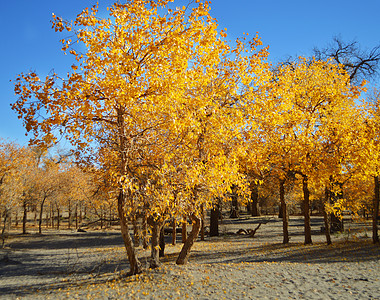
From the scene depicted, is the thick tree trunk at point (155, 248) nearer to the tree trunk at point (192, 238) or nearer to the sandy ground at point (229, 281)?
the sandy ground at point (229, 281)

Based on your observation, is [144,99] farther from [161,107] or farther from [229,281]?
[229,281]

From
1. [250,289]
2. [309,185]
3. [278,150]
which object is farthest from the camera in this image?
[309,185]

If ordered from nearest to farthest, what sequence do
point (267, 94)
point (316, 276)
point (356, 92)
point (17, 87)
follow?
point (17, 87)
point (316, 276)
point (267, 94)
point (356, 92)

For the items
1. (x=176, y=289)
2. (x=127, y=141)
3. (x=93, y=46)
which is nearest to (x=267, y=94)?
(x=127, y=141)

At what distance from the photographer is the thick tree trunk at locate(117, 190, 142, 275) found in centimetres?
789

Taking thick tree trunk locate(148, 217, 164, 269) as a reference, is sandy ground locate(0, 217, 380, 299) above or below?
below

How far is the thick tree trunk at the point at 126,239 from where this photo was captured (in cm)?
789

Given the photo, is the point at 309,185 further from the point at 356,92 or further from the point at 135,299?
the point at 135,299

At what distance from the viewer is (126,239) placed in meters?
8.33

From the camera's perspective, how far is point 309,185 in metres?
14.0

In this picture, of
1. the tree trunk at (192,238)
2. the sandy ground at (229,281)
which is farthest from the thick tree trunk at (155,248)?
the tree trunk at (192,238)

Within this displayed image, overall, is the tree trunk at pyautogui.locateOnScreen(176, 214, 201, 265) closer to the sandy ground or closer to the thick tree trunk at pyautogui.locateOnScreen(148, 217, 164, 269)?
the sandy ground

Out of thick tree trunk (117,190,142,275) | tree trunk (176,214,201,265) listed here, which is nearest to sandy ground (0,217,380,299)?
thick tree trunk (117,190,142,275)

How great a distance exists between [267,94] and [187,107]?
3505 mm
